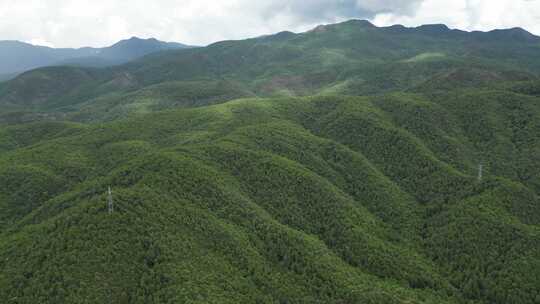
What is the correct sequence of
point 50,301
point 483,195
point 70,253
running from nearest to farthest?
point 50,301
point 70,253
point 483,195

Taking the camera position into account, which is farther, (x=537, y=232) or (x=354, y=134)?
(x=354, y=134)

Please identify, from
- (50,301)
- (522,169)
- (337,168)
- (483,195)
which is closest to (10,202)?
(50,301)

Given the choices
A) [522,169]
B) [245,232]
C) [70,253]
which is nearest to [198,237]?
[245,232]

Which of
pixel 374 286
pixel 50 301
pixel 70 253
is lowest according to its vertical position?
pixel 374 286

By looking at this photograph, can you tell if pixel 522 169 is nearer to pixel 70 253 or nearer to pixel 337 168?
pixel 337 168

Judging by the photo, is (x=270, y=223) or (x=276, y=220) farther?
(x=276, y=220)

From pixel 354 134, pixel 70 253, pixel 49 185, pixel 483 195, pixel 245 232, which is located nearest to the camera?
pixel 70 253

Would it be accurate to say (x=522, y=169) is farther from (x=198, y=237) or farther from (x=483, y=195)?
(x=198, y=237)

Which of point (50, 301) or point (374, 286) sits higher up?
point (50, 301)

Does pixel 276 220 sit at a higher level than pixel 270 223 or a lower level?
lower
